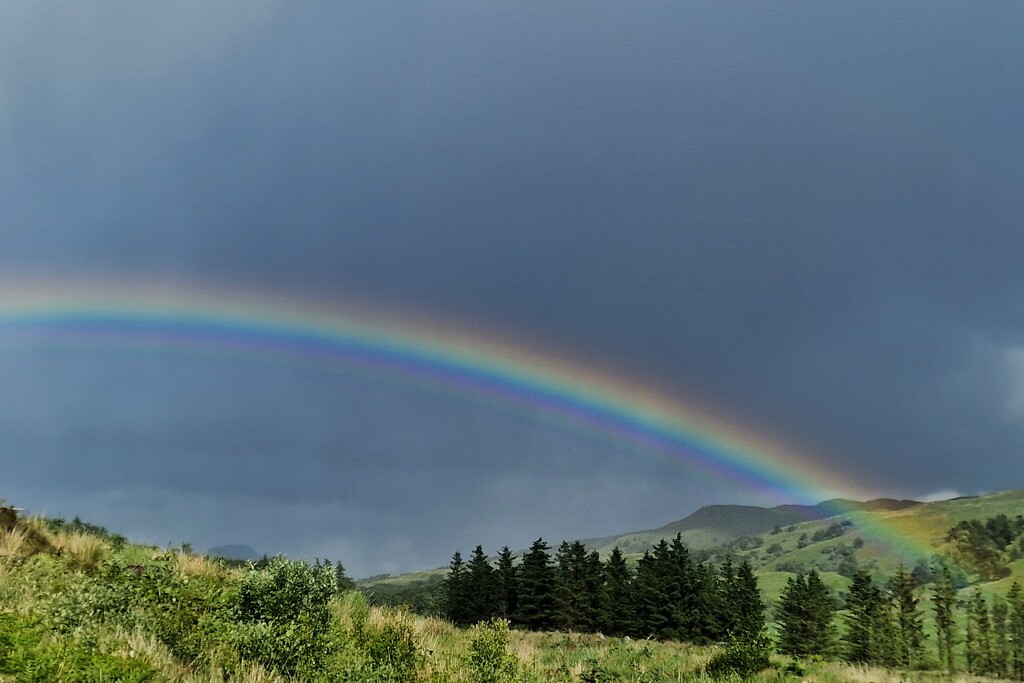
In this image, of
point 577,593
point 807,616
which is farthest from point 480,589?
point 807,616

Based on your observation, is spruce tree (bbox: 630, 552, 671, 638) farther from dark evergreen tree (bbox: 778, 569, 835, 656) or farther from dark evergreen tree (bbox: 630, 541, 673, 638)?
dark evergreen tree (bbox: 778, 569, 835, 656)

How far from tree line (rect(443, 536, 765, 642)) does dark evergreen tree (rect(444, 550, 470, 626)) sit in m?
0.13

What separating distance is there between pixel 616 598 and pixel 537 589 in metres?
11.3

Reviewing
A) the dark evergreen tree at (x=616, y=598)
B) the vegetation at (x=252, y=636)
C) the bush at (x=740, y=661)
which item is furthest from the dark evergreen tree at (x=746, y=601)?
the bush at (x=740, y=661)

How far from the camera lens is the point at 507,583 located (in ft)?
269

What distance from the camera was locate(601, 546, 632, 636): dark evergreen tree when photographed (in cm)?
7800

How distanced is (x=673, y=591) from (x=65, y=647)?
78.5 meters

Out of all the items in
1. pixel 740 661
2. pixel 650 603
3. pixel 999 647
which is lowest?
pixel 999 647

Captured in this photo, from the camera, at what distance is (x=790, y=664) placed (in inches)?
738

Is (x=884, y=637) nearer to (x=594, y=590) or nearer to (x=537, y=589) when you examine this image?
(x=594, y=590)

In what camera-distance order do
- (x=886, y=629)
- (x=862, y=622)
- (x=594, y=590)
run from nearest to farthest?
(x=594, y=590) → (x=886, y=629) → (x=862, y=622)

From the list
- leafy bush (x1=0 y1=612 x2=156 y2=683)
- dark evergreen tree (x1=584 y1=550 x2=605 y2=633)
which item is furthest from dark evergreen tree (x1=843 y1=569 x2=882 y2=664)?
leafy bush (x1=0 y1=612 x2=156 y2=683)

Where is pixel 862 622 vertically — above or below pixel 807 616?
below

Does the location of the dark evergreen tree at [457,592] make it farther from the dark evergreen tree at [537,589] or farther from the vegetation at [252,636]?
the vegetation at [252,636]
